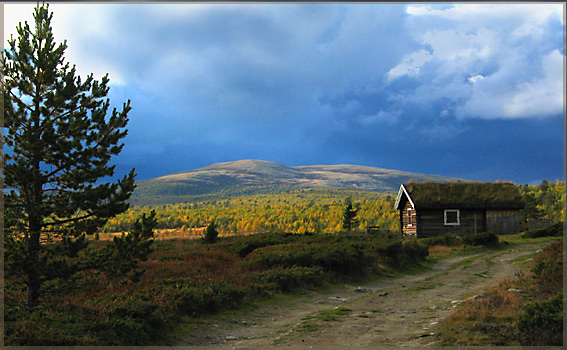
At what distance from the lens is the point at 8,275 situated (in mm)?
8875

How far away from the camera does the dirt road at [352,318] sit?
9055mm

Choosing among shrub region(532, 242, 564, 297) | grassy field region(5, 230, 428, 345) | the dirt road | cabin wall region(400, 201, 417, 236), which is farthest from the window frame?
shrub region(532, 242, 564, 297)

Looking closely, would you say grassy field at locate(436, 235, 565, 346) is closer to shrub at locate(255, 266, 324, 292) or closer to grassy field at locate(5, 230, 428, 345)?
grassy field at locate(5, 230, 428, 345)

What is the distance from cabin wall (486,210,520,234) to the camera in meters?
41.2

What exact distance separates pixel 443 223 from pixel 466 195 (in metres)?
4.07

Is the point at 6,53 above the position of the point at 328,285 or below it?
above

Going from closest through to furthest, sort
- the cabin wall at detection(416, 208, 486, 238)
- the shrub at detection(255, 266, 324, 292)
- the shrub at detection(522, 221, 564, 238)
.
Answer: the shrub at detection(255, 266, 324, 292) → the shrub at detection(522, 221, 564, 238) → the cabin wall at detection(416, 208, 486, 238)

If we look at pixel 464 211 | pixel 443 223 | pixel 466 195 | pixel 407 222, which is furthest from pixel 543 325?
pixel 407 222

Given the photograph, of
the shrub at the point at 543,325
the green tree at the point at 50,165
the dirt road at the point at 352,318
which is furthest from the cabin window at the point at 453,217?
the green tree at the point at 50,165

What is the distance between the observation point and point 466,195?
137 feet

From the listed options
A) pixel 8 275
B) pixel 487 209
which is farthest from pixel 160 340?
pixel 487 209

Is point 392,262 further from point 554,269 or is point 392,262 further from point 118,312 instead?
point 118,312

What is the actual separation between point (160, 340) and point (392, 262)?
50.2 feet

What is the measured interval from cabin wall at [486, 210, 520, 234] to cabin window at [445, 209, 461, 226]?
3149mm
